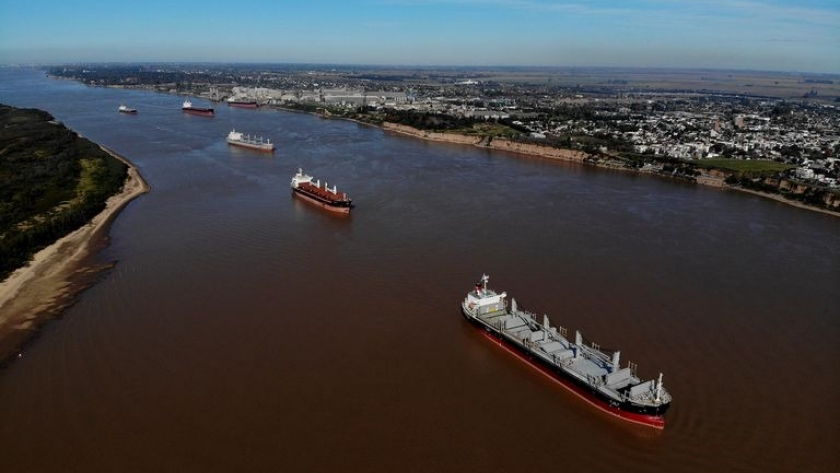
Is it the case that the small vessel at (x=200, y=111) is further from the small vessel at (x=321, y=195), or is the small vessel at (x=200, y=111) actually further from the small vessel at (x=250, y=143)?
the small vessel at (x=321, y=195)

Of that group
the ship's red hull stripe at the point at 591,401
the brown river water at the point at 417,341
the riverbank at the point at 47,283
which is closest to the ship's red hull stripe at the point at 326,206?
the brown river water at the point at 417,341

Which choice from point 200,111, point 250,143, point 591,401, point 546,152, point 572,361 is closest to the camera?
point 591,401

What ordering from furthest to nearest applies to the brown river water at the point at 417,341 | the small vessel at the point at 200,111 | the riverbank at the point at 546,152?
the small vessel at the point at 200,111, the riverbank at the point at 546,152, the brown river water at the point at 417,341

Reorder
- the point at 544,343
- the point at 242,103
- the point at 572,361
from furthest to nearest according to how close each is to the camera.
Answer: the point at 242,103, the point at 544,343, the point at 572,361

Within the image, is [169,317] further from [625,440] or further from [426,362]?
[625,440]

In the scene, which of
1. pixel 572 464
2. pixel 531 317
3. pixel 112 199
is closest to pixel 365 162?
pixel 112 199

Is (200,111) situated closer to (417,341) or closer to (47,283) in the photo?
(47,283)

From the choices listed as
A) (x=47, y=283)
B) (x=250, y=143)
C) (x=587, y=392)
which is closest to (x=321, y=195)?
(x=47, y=283)
